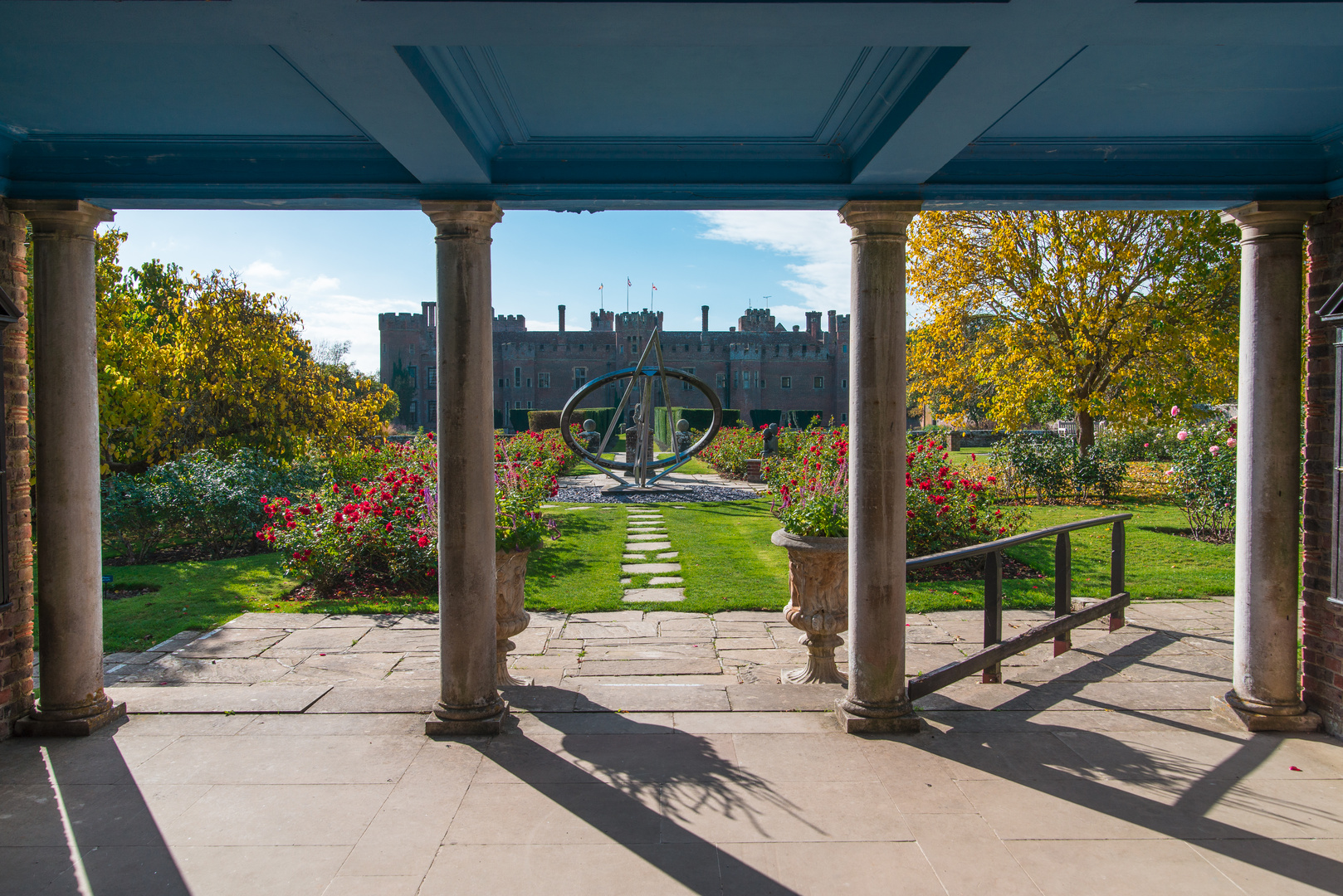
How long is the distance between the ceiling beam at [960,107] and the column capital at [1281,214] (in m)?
1.57

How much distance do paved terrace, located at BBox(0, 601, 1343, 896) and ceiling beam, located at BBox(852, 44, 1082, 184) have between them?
261cm

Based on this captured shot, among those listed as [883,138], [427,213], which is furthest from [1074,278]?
[427,213]

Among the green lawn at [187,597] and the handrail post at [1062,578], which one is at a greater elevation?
the handrail post at [1062,578]

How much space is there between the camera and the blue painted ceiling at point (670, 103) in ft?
7.09

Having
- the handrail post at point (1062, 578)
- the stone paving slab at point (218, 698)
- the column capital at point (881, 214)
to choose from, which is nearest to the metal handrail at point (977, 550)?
the handrail post at point (1062, 578)

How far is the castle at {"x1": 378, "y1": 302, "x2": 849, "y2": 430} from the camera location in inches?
2008

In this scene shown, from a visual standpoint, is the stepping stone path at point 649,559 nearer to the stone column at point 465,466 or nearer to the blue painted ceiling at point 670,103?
the stone column at point 465,466

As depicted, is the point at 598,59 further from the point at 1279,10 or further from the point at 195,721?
the point at 195,721

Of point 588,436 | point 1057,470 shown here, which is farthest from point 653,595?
point 588,436

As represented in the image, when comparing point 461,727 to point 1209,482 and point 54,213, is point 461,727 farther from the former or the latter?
point 1209,482

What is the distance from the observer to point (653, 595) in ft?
22.8

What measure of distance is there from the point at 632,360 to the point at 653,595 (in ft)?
Result: 151

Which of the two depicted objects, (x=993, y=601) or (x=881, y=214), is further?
(x=993, y=601)

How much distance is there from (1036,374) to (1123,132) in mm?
10793
